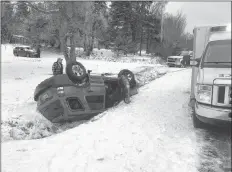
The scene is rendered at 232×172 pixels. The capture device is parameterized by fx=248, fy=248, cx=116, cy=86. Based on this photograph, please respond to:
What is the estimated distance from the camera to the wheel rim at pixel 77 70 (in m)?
7.12

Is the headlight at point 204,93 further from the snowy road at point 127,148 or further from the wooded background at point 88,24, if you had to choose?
the wooded background at point 88,24

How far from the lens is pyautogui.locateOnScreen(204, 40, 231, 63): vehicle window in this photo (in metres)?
3.95

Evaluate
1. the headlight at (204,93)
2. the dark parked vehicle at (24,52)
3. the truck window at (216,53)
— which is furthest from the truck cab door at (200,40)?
the dark parked vehicle at (24,52)

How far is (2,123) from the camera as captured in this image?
695 cm

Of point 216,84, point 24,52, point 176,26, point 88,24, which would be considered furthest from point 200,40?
point 24,52

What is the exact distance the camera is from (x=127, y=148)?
4398mm

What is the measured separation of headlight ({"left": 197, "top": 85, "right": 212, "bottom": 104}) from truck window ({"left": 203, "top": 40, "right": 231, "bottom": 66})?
47 centimetres

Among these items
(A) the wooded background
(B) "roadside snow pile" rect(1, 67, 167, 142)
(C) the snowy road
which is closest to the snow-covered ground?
(C) the snowy road

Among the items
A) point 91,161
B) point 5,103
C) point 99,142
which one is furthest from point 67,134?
point 5,103

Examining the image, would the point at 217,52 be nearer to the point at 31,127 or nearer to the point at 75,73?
the point at 75,73

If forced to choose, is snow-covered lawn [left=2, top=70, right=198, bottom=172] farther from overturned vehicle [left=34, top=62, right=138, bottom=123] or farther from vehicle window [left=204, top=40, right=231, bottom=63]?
vehicle window [left=204, top=40, right=231, bottom=63]

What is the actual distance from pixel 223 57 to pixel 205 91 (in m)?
0.64

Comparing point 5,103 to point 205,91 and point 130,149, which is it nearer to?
point 130,149

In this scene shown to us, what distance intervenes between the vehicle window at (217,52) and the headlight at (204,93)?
20.5 inches
